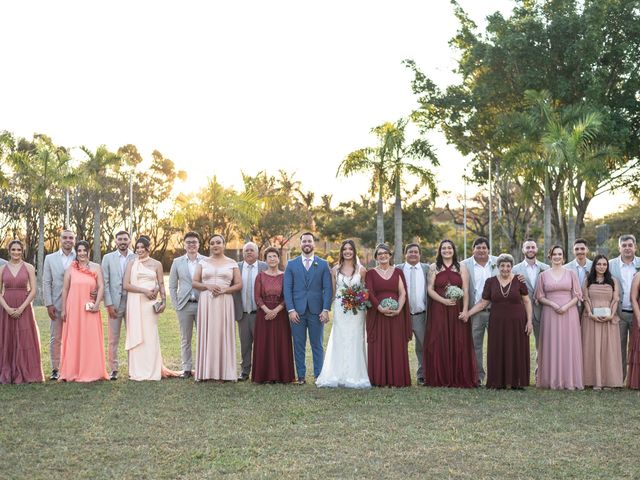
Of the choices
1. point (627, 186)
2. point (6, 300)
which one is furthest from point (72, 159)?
point (6, 300)

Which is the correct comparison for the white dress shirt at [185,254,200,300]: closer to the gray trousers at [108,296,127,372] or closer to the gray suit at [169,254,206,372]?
the gray suit at [169,254,206,372]

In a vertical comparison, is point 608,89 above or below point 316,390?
above

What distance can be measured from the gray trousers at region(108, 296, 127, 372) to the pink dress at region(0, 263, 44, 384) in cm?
95

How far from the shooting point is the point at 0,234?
57625 millimetres

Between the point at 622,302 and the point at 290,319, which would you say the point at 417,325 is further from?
the point at 622,302

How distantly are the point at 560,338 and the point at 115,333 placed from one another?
6147 millimetres

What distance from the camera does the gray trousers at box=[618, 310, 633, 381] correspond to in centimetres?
1101

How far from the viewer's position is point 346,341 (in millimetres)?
10914

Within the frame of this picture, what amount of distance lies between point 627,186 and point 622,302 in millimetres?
24937

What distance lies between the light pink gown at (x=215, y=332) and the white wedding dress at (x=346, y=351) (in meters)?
1.28

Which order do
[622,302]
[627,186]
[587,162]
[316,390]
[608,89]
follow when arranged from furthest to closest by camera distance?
[627,186], [608,89], [587,162], [622,302], [316,390]

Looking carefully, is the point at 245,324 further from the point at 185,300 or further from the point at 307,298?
the point at 307,298

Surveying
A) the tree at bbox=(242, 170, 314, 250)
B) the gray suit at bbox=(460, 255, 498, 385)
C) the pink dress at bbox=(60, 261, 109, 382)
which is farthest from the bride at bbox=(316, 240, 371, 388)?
the tree at bbox=(242, 170, 314, 250)

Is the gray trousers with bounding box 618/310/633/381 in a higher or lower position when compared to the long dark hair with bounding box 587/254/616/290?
lower
